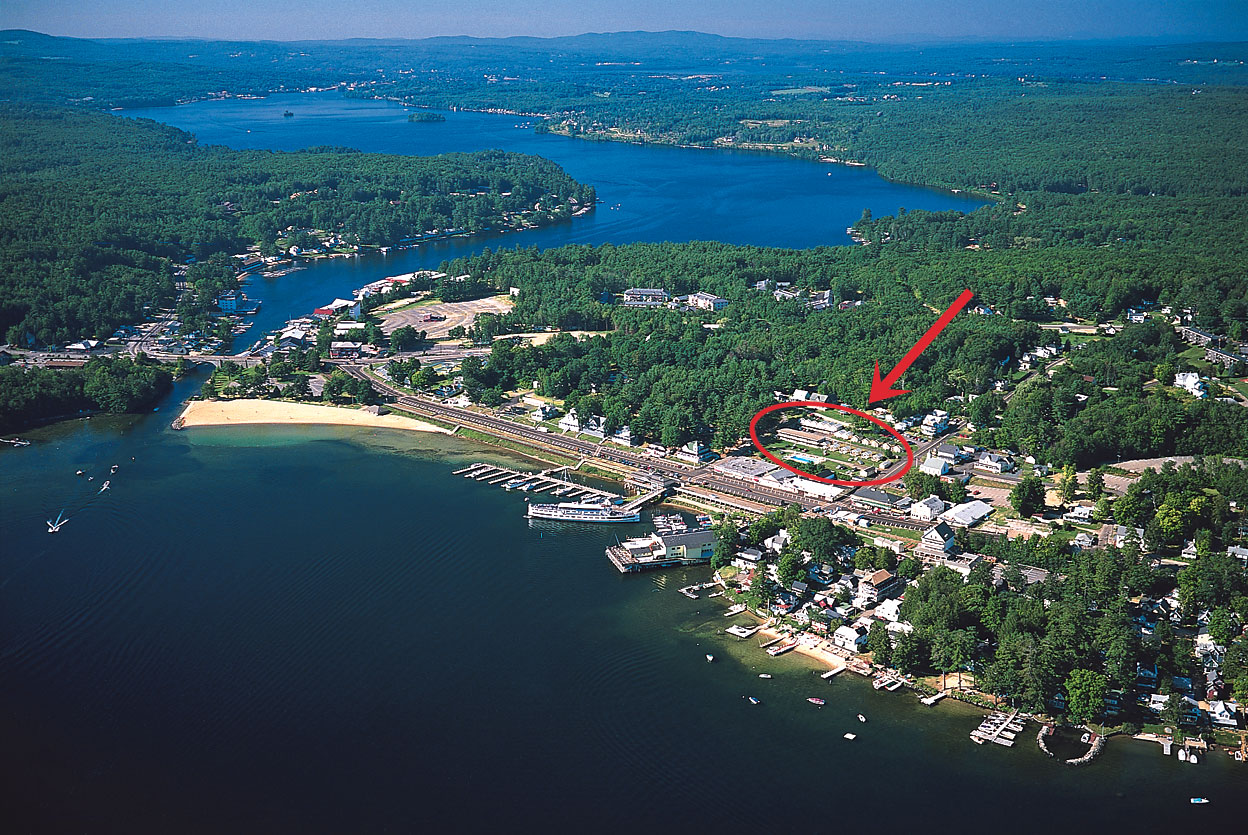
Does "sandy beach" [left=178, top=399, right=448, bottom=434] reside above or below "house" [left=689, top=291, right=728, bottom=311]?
below

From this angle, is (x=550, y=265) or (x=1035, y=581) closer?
(x=1035, y=581)

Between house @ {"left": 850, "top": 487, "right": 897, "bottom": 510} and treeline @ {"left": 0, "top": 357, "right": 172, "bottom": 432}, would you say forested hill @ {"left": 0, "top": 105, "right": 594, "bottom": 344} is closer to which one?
treeline @ {"left": 0, "top": 357, "right": 172, "bottom": 432}

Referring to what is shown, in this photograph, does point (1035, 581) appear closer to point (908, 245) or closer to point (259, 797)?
point (259, 797)

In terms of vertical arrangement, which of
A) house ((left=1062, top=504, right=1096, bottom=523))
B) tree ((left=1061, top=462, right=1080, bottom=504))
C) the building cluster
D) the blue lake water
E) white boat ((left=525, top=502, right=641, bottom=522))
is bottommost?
white boat ((left=525, top=502, right=641, bottom=522))

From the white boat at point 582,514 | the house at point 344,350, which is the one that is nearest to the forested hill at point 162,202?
the house at point 344,350

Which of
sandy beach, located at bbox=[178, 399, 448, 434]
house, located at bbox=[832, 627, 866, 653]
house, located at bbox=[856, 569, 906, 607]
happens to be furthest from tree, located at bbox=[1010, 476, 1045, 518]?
sandy beach, located at bbox=[178, 399, 448, 434]

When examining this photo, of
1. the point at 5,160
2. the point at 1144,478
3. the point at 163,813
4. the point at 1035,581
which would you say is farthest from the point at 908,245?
the point at 5,160

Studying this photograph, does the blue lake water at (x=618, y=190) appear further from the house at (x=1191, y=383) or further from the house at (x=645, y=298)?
the house at (x=1191, y=383)
